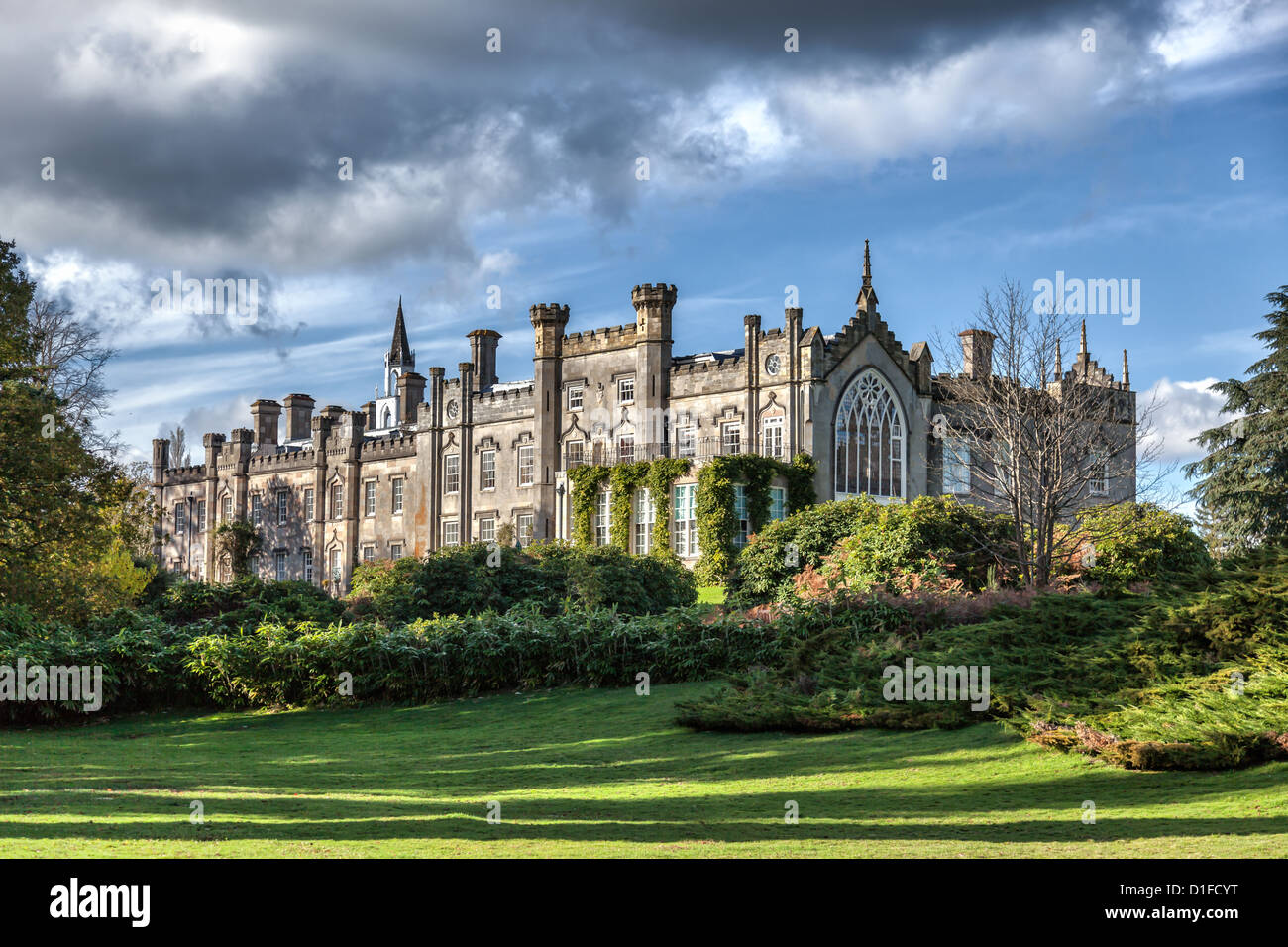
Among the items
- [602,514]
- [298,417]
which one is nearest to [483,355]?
[602,514]

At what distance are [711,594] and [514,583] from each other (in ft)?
40.9

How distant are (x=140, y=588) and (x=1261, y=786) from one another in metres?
29.0

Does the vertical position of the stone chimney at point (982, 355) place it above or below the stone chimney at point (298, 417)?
below

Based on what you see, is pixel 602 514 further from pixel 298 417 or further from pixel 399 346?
pixel 399 346

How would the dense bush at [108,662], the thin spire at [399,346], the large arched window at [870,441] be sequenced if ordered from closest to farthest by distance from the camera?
1. the dense bush at [108,662]
2. the large arched window at [870,441]
3. the thin spire at [399,346]

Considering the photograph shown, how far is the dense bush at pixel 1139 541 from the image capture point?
92.2ft

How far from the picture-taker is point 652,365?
5141 cm

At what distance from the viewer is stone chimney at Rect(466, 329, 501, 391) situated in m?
59.6

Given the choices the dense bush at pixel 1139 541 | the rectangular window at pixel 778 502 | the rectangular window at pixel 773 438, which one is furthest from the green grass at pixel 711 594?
the dense bush at pixel 1139 541

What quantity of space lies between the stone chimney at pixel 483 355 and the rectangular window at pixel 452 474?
11.5 feet

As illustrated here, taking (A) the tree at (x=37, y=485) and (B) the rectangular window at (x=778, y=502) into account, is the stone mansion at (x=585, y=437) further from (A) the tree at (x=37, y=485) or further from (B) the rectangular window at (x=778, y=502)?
(A) the tree at (x=37, y=485)

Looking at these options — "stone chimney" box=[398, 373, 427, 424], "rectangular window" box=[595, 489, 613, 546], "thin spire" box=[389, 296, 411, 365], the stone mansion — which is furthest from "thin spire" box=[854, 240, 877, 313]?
"thin spire" box=[389, 296, 411, 365]
